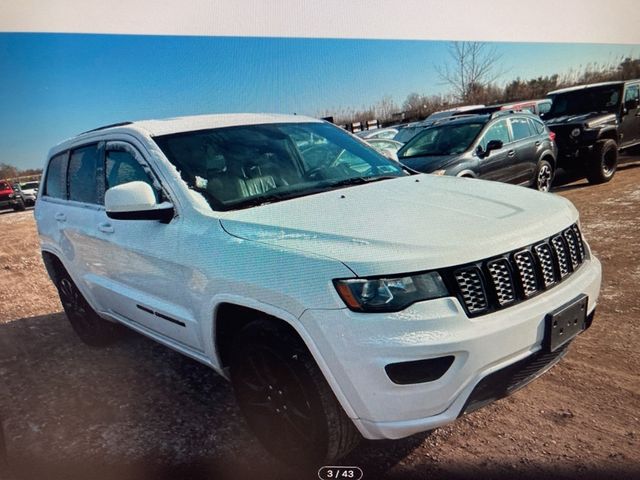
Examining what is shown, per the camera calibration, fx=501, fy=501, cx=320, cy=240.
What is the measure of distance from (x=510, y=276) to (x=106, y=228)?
235cm

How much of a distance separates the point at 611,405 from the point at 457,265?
137 centimetres

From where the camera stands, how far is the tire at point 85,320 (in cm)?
389

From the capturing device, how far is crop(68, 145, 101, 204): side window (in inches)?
133

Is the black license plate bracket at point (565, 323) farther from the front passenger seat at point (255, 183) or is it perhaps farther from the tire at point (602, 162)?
the tire at point (602, 162)

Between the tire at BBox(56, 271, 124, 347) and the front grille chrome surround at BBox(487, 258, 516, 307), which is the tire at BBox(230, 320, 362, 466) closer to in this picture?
the front grille chrome surround at BBox(487, 258, 516, 307)

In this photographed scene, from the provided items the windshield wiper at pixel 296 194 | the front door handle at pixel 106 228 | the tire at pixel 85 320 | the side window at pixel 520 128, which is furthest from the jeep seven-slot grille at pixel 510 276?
the side window at pixel 520 128

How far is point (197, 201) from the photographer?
2.44m

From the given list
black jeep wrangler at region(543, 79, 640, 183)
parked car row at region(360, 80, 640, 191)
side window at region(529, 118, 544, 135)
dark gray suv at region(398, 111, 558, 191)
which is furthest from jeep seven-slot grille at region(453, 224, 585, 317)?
black jeep wrangler at region(543, 79, 640, 183)

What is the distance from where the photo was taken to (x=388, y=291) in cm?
178

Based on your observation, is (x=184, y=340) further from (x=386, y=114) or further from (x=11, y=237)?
(x=386, y=114)

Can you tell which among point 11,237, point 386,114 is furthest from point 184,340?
point 386,114

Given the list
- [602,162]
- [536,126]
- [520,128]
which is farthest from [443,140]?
[602,162]

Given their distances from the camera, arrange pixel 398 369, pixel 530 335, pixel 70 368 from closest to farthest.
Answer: pixel 398 369, pixel 530 335, pixel 70 368

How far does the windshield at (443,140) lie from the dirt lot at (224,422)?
3.49 m
